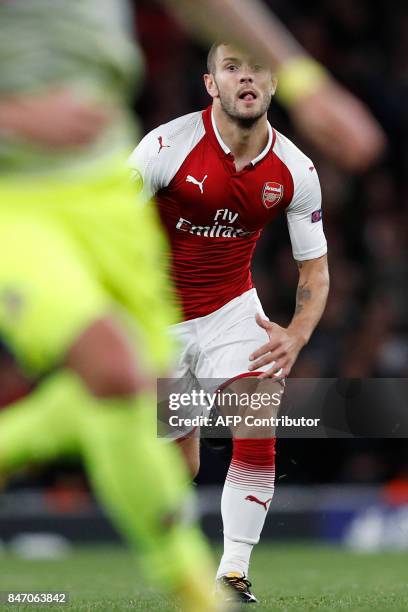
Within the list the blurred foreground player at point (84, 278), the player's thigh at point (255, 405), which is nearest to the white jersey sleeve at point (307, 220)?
the player's thigh at point (255, 405)

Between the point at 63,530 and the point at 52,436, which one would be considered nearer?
the point at 52,436

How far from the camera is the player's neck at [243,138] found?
242 inches

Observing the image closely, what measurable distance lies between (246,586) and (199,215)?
1666 mm

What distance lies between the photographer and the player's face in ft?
19.5

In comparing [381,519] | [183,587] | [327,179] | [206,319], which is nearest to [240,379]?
[206,319]

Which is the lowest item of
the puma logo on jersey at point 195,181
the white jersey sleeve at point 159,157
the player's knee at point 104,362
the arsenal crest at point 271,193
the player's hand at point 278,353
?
the player's knee at point 104,362

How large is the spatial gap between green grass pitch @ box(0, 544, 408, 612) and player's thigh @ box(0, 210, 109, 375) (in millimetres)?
636

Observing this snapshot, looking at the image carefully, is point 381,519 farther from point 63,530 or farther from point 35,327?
point 35,327

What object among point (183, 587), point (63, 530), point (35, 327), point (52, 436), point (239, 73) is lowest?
point (63, 530)

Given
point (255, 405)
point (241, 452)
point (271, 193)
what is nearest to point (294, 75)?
point (271, 193)

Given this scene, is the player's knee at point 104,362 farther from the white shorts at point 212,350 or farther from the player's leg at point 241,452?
the white shorts at point 212,350

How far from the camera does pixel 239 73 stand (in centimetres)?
596

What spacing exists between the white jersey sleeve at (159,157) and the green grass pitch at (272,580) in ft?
6.03

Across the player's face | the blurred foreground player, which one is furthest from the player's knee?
the player's face
